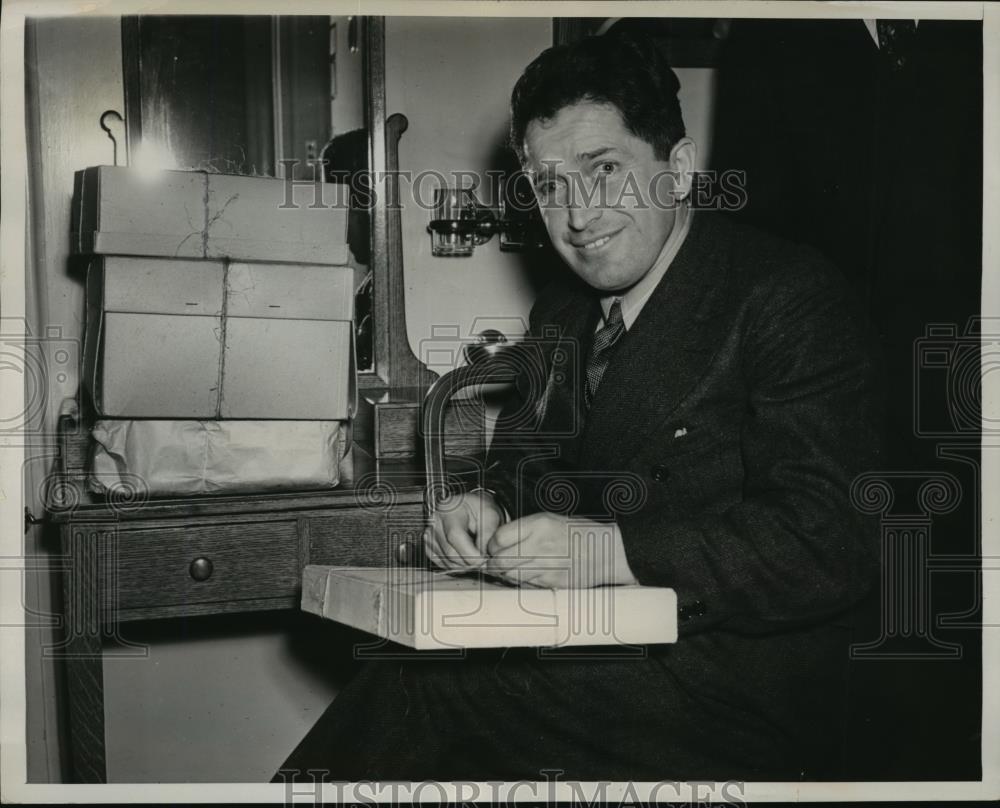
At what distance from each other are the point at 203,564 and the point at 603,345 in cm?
60

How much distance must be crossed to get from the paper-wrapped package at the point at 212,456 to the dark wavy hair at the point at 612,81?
20.7 inches

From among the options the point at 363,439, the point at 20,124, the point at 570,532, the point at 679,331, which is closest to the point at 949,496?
the point at 679,331

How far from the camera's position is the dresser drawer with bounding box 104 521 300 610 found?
127 cm

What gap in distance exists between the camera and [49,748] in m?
1.52

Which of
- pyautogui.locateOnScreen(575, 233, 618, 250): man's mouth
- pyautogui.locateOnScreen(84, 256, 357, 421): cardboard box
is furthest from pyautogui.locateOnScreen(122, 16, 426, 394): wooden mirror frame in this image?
pyautogui.locateOnScreen(575, 233, 618, 250): man's mouth

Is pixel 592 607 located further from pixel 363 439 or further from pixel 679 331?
pixel 363 439

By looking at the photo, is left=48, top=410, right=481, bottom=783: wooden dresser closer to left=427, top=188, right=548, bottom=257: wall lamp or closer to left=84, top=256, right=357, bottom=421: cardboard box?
left=84, top=256, right=357, bottom=421: cardboard box

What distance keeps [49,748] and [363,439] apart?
26.7 inches

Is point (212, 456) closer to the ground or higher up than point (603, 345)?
closer to the ground

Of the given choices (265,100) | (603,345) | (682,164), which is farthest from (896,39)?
(265,100)

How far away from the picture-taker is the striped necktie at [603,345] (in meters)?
1.29

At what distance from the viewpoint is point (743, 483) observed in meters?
1.12

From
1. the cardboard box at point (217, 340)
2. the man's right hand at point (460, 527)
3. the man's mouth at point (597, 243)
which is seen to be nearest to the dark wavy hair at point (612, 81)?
the man's mouth at point (597, 243)

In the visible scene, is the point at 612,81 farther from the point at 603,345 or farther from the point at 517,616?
the point at 517,616
